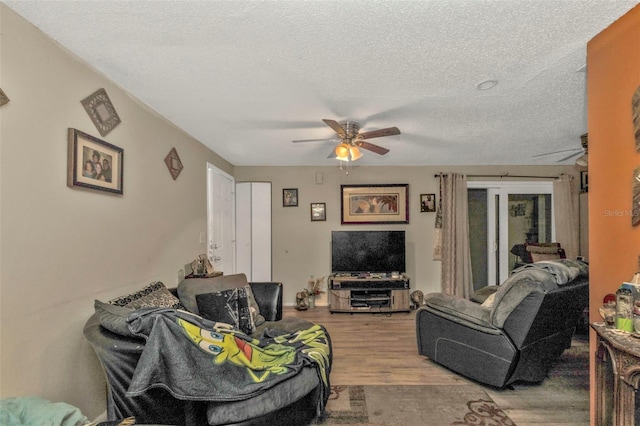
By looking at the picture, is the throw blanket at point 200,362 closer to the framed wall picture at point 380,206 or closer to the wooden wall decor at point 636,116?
the wooden wall decor at point 636,116

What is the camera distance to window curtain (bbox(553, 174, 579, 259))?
4.93 metres

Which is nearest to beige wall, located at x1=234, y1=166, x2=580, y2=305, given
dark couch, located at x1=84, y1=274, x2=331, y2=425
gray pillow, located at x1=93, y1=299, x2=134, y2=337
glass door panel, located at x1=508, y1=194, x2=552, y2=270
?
glass door panel, located at x1=508, y1=194, x2=552, y2=270

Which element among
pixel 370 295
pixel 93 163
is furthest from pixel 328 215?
pixel 93 163

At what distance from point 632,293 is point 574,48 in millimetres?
1329

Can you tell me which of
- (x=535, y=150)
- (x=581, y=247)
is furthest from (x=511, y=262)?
(x=535, y=150)

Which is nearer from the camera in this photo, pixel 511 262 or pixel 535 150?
pixel 535 150

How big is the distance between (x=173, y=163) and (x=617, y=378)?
3396mm

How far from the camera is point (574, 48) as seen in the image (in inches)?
68.2

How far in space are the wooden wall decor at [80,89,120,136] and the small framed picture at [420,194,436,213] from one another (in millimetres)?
4318

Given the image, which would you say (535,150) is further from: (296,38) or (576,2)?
(296,38)

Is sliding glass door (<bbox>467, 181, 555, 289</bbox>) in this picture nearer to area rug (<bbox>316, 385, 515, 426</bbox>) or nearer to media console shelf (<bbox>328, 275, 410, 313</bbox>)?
media console shelf (<bbox>328, 275, 410, 313</bbox>)

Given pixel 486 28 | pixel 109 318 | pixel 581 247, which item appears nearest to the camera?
pixel 486 28

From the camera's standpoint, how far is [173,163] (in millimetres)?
3031

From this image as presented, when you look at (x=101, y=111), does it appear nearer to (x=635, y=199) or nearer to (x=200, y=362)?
(x=200, y=362)
